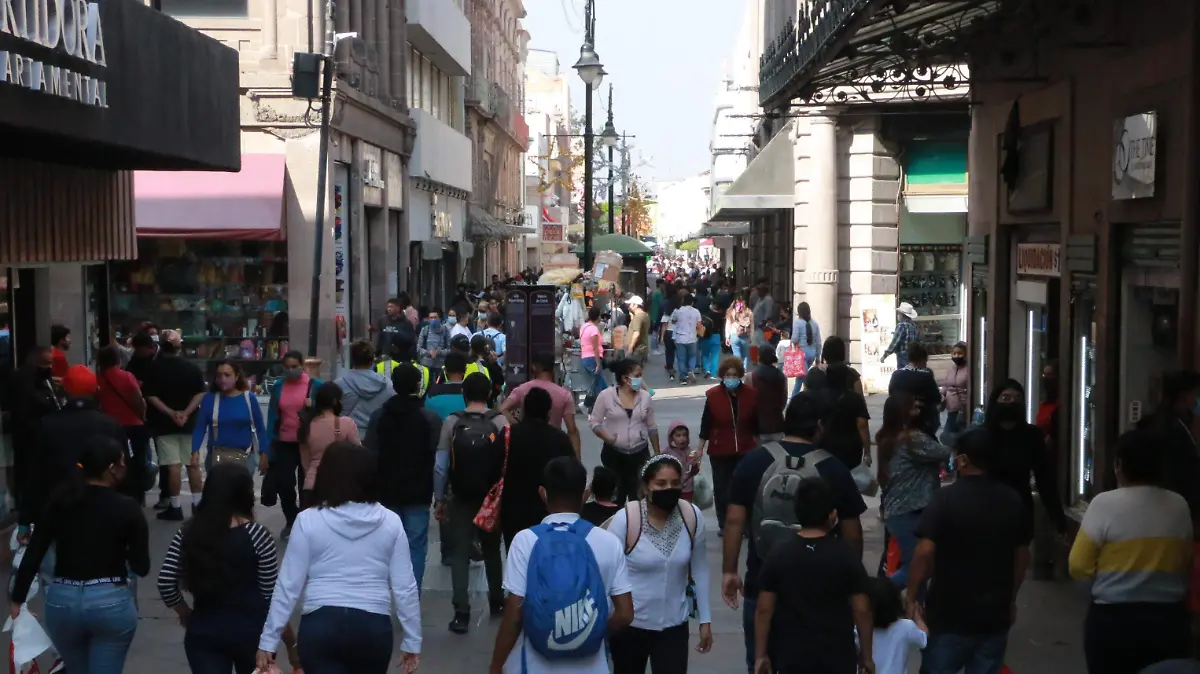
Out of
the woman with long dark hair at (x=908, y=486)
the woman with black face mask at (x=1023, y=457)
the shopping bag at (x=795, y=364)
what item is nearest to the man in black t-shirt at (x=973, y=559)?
the woman with long dark hair at (x=908, y=486)

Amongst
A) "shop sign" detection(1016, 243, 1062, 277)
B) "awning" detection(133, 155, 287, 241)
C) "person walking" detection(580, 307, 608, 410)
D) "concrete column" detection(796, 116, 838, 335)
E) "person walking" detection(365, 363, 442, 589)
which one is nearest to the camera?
"person walking" detection(365, 363, 442, 589)

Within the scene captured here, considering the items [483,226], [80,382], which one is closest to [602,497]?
[80,382]

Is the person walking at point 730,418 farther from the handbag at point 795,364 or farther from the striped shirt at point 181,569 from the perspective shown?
the handbag at point 795,364

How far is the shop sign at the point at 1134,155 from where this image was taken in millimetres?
9875

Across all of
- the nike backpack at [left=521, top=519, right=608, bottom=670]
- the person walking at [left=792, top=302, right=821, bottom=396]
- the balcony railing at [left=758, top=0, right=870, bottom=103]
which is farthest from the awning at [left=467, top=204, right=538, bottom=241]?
the nike backpack at [left=521, top=519, right=608, bottom=670]

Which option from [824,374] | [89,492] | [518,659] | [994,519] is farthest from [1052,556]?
[89,492]

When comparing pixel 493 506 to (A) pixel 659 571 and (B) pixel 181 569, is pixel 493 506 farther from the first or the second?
(B) pixel 181 569

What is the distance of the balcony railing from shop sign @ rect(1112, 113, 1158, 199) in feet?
6.94

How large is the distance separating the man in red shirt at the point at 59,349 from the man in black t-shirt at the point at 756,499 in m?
7.44

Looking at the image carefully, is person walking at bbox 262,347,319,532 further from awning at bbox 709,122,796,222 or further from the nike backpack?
awning at bbox 709,122,796,222

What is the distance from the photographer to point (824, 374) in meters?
12.1

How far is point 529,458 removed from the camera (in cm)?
909

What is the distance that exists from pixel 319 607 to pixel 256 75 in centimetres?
1966

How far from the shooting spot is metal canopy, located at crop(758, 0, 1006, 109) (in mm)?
10242
